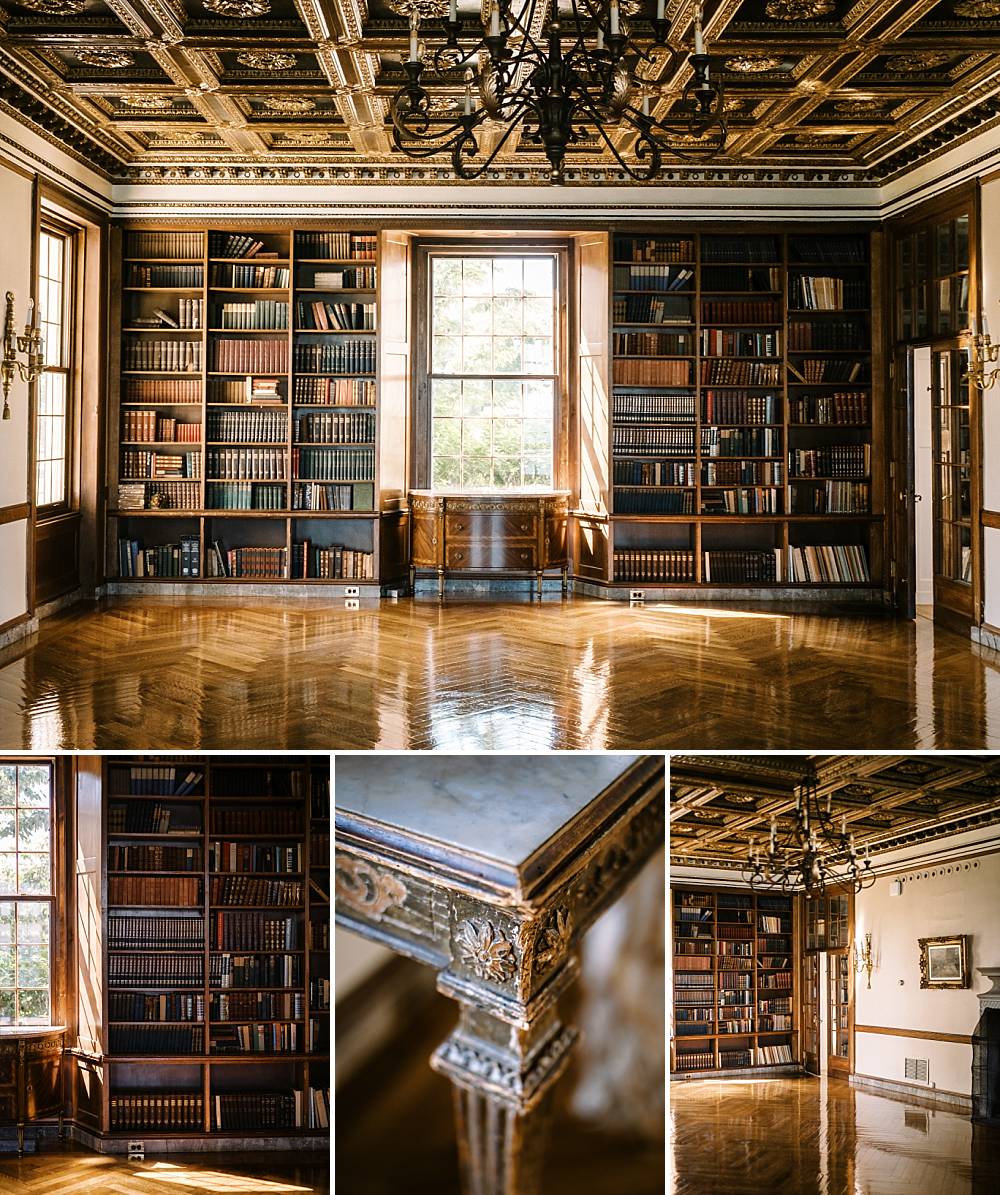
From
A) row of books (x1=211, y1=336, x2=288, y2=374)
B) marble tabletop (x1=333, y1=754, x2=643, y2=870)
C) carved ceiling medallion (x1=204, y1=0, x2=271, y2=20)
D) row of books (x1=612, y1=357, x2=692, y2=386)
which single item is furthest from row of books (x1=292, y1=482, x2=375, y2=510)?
marble tabletop (x1=333, y1=754, x2=643, y2=870)

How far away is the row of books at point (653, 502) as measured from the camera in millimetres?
11102

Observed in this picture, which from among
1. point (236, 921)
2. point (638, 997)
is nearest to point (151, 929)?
point (236, 921)

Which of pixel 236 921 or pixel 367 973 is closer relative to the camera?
pixel 367 973


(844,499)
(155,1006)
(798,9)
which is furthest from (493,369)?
(155,1006)

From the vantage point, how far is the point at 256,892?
5.47 meters

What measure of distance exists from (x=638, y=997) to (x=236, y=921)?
112 inches

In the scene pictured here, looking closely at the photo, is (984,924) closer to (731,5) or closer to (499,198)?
(731,5)

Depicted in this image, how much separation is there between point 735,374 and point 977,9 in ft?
13.5

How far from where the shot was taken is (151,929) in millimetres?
5281

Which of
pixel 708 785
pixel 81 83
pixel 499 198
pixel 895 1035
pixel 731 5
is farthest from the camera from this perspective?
pixel 499 198

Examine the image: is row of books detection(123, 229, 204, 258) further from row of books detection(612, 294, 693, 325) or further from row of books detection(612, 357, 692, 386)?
row of books detection(612, 357, 692, 386)

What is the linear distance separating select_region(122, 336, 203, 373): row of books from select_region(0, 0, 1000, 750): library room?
0.02 meters

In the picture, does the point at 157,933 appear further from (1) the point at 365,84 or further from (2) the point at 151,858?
(1) the point at 365,84

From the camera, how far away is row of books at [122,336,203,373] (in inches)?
432
